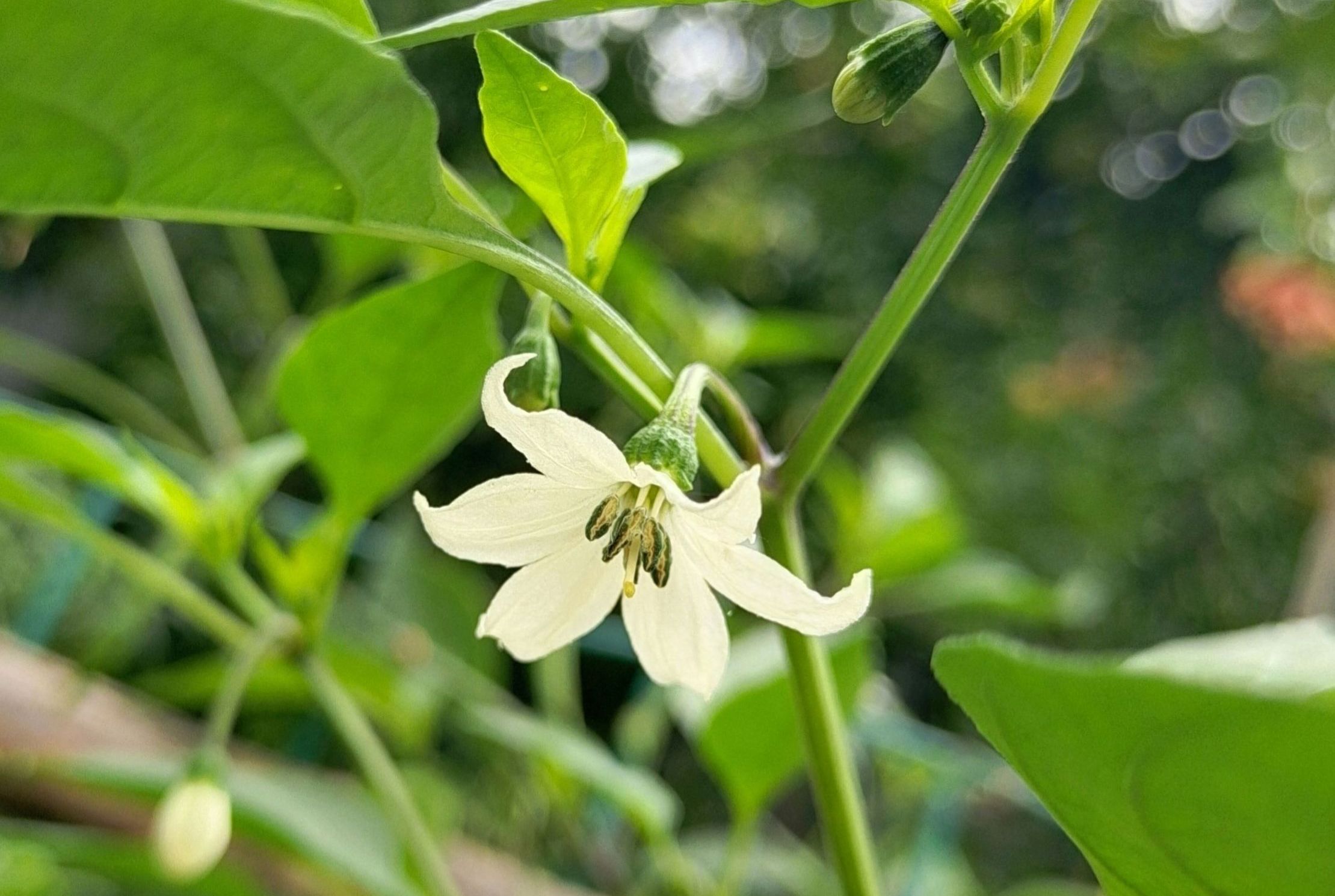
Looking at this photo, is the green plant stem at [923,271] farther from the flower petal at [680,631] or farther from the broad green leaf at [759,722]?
the broad green leaf at [759,722]

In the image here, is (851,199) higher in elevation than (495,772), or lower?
higher

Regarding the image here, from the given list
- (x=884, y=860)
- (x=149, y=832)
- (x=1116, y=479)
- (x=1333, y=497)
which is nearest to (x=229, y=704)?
(x=149, y=832)

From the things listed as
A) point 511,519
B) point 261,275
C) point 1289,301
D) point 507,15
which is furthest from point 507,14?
point 1289,301

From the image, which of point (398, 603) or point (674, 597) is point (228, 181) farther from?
point (398, 603)

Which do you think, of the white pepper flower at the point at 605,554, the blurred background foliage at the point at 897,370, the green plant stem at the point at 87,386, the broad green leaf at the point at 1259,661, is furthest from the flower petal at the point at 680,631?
the green plant stem at the point at 87,386

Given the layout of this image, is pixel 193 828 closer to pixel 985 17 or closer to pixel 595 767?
pixel 595 767

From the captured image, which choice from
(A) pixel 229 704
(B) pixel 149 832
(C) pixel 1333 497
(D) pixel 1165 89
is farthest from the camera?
(D) pixel 1165 89
